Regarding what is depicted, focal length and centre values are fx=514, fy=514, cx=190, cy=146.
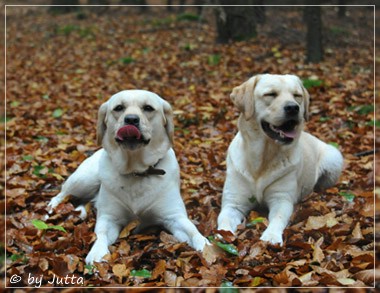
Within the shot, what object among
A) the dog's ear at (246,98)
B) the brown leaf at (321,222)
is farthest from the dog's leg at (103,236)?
the brown leaf at (321,222)

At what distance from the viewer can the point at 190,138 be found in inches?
266

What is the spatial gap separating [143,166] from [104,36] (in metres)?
12.3

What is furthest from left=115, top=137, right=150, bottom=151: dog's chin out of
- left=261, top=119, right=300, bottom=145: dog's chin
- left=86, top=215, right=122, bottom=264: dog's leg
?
left=261, top=119, right=300, bottom=145: dog's chin

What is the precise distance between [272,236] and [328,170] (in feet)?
4.82

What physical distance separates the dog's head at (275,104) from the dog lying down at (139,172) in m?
0.64

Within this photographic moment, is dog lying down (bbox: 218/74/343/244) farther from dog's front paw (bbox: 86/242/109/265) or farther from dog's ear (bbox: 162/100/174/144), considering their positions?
dog's front paw (bbox: 86/242/109/265)

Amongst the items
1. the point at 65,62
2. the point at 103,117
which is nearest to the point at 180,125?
the point at 103,117

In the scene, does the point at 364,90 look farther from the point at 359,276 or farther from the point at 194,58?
the point at 359,276

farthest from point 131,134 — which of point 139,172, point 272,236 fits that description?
point 272,236

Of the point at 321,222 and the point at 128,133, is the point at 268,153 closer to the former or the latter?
the point at 321,222

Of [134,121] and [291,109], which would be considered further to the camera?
[291,109]

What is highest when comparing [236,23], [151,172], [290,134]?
[236,23]

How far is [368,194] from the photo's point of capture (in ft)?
14.2

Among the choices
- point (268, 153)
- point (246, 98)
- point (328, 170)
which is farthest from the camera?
point (328, 170)
